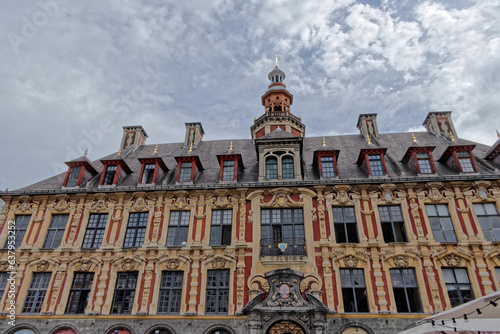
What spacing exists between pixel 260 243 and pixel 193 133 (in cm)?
1342

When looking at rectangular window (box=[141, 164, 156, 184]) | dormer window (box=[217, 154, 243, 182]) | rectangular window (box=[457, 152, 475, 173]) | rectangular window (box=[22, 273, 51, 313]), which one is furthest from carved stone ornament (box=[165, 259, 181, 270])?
rectangular window (box=[457, 152, 475, 173])

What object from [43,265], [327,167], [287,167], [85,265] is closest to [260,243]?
[287,167]

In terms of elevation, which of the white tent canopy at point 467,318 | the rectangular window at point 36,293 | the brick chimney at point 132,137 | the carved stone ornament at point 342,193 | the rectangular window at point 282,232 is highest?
the brick chimney at point 132,137

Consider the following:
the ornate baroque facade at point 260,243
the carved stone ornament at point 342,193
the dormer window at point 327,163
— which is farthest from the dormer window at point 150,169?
the carved stone ornament at point 342,193

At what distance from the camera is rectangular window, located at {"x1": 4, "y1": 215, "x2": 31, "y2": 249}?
64.0 ft

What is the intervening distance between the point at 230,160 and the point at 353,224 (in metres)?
8.62

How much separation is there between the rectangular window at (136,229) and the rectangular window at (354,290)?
11.6 m

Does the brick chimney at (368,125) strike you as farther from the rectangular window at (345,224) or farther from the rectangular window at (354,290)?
the rectangular window at (354,290)

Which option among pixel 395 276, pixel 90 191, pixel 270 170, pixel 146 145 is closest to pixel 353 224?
pixel 395 276

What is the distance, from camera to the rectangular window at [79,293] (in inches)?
690

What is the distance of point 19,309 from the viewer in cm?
1756

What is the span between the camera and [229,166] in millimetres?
21406

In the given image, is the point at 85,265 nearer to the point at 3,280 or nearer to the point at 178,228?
the point at 3,280

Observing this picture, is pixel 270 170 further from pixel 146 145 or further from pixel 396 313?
pixel 146 145
